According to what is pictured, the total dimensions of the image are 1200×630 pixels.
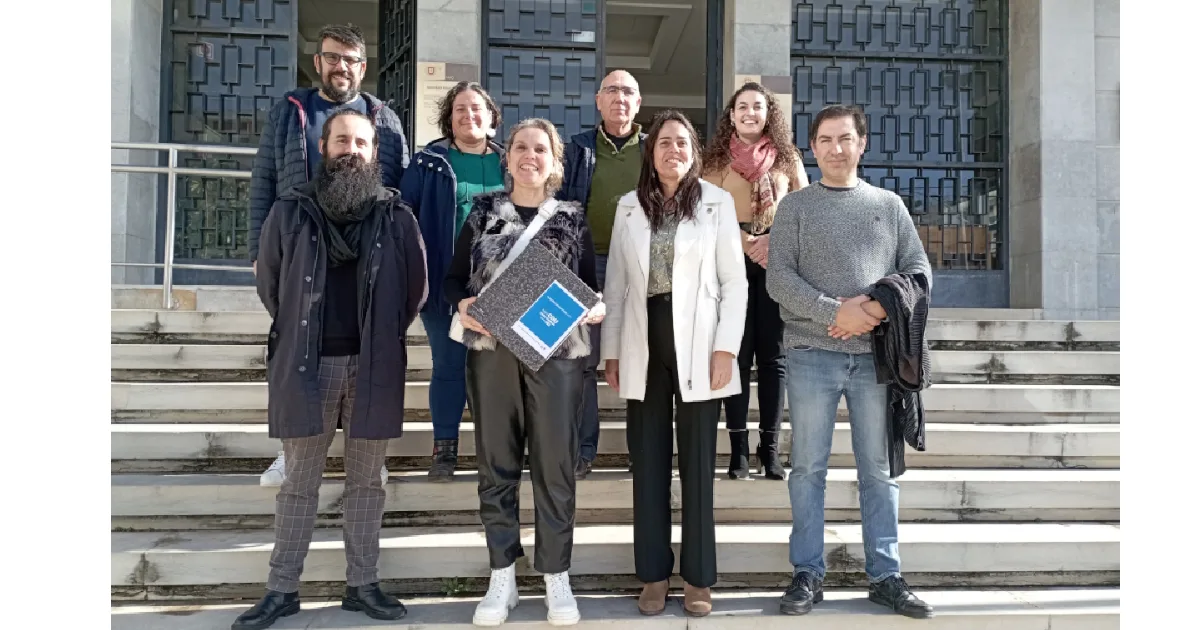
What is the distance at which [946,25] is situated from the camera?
852cm

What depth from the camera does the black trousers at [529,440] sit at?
3166 millimetres

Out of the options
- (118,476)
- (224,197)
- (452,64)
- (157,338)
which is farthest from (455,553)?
(224,197)

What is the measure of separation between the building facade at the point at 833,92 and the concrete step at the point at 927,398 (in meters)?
3.04

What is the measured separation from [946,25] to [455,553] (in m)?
7.81

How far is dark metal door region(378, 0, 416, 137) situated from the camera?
24.9 ft

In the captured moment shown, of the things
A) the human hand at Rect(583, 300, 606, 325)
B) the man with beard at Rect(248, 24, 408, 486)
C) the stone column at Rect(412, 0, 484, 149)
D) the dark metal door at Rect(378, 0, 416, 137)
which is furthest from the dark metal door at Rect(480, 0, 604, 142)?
the human hand at Rect(583, 300, 606, 325)

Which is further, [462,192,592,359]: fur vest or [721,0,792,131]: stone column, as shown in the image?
[721,0,792,131]: stone column

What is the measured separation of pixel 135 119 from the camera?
297 inches

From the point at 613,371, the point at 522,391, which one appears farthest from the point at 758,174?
the point at 522,391

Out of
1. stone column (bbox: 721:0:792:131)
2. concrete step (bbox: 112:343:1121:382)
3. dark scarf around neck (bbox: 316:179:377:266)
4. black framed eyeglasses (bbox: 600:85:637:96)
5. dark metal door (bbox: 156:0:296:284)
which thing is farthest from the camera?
dark metal door (bbox: 156:0:296:284)

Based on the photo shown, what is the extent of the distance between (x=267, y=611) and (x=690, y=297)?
→ 7.25ft

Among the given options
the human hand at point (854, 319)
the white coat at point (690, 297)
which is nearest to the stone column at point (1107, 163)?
the human hand at point (854, 319)

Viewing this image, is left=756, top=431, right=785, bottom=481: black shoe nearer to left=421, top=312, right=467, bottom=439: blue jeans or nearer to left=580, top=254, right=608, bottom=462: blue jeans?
left=580, top=254, right=608, bottom=462: blue jeans

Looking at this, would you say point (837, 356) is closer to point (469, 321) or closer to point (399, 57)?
point (469, 321)
